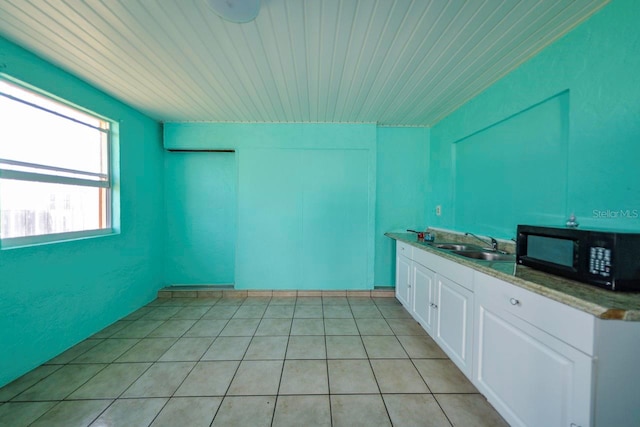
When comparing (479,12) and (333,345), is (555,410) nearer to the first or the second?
(333,345)

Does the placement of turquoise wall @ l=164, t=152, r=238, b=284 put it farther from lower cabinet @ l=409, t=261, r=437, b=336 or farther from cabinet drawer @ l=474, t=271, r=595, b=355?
cabinet drawer @ l=474, t=271, r=595, b=355

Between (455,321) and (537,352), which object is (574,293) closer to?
(537,352)

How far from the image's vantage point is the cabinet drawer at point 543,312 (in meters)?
0.85

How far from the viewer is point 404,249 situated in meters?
2.68

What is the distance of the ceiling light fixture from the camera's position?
122cm

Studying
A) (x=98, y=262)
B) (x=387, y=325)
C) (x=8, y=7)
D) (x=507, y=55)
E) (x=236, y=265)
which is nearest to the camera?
(x=8, y=7)

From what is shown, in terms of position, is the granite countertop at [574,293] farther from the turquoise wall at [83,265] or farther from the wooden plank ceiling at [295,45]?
the turquoise wall at [83,265]

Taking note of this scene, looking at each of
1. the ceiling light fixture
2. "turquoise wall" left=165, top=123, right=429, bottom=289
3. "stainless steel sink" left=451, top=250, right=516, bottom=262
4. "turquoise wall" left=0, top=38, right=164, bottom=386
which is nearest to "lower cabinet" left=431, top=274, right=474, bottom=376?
"stainless steel sink" left=451, top=250, right=516, bottom=262

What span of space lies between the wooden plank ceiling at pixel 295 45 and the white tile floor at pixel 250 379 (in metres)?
2.48

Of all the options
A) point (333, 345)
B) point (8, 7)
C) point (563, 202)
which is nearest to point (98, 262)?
point (8, 7)

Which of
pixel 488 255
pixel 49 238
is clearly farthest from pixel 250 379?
pixel 488 255

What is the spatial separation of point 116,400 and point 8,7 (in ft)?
8.39

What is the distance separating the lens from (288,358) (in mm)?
1875

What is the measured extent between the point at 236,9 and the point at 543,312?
2232 mm
